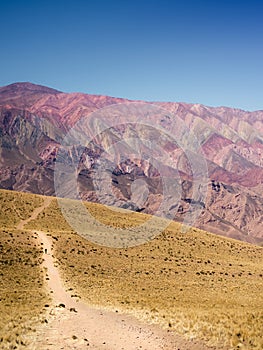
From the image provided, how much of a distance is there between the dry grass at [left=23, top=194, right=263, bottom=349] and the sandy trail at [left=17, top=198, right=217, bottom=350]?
1.44 m

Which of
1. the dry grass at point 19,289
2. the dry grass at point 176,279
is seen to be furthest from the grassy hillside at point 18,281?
the dry grass at point 176,279

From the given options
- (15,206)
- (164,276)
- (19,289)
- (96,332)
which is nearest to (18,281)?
(19,289)

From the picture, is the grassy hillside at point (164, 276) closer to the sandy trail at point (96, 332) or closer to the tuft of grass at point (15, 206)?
the tuft of grass at point (15, 206)

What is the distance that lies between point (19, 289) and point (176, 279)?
2022cm

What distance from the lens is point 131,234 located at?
74000 mm

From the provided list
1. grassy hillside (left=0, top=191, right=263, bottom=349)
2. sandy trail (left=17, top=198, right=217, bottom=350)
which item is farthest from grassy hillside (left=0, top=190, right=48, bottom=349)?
sandy trail (left=17, top=198, right=217, bottom=350)

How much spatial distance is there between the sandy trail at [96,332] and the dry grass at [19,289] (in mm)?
1027

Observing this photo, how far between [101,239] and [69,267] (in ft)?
61.9

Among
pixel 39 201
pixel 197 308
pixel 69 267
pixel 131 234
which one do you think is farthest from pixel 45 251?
pixel 39 201

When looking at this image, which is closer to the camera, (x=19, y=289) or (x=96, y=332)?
(x=96, y=332)

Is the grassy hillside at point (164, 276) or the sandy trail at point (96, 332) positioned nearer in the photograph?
the sandy trail at point (96, 332)

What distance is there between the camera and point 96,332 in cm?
2502

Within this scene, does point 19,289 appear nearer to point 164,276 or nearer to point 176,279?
point 164,276

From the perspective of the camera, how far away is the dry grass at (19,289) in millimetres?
23625
